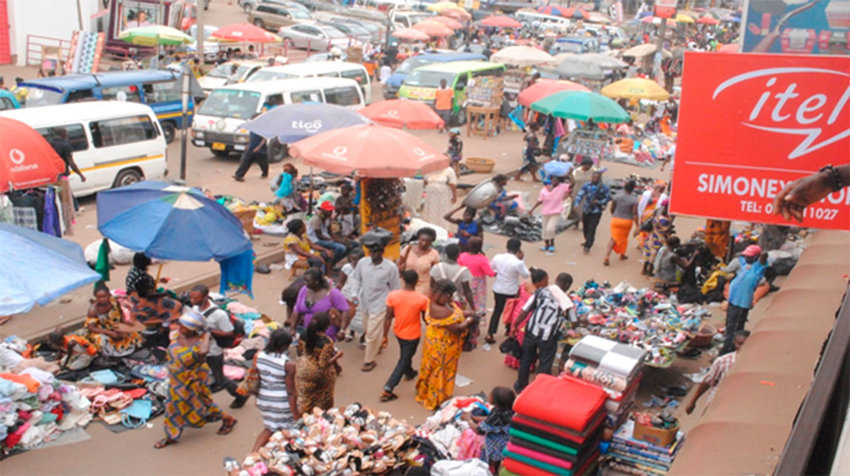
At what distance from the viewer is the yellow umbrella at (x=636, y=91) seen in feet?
70.6

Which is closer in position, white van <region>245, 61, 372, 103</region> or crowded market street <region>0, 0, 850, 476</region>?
crowded market street <region>0, 0, 850, 476</region>

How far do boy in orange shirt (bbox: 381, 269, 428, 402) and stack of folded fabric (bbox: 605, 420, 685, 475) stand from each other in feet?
8.33

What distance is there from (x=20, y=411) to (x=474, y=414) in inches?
164

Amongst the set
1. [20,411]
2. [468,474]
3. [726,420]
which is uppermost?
[726,420]

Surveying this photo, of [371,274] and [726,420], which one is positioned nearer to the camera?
[726,420]

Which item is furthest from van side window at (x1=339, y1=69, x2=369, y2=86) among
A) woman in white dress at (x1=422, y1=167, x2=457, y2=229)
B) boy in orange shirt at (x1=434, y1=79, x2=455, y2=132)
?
woman in white dress at (x1=422, y1=167, x2=457, y2=229)

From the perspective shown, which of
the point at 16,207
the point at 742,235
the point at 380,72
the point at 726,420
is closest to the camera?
the point at 726,420

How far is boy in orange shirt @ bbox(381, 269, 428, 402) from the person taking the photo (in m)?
8.23

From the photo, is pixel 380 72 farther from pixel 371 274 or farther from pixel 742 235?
pixel 371 274

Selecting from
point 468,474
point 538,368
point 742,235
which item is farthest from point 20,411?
point 742,235

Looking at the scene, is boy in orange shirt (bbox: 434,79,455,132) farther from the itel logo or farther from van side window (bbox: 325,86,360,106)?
the itel logo

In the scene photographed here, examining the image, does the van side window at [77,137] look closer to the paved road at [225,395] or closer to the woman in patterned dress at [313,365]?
the paved road at [225,395]

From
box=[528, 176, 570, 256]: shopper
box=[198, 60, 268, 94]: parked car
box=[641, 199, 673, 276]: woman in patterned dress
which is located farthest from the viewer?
box=[198, 60, 268, 94]: parked car

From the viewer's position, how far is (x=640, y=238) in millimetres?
14148
